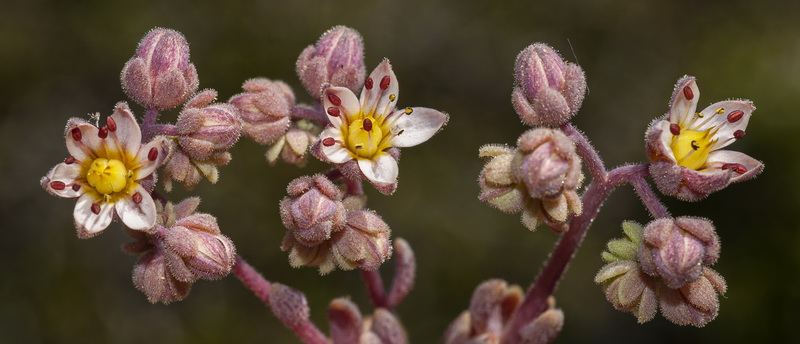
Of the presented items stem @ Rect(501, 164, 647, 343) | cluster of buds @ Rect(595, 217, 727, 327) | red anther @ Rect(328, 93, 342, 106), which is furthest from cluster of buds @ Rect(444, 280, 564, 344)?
red anther @ Rect(328, 93, 342, 106)

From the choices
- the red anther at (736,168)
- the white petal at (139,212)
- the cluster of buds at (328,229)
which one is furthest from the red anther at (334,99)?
the red anther at (736,168)

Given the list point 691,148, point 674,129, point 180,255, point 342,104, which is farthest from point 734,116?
point 180,255

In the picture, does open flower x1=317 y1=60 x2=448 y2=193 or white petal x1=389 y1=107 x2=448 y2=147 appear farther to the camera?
white petal x1=389 y1=107 x2=448 y2=147

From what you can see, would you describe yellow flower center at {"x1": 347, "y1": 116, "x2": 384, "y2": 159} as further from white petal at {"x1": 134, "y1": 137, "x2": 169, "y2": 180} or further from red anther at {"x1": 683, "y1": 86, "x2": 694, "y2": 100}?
red anther at {"x1": 683, "y1": 86, "x2": 694, "y2": 100}

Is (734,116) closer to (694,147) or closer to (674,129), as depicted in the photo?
(694,147)

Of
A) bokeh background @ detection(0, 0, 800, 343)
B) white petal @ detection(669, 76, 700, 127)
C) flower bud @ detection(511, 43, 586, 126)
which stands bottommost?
bokeh background @ detection(0, 0, 800, 343)
